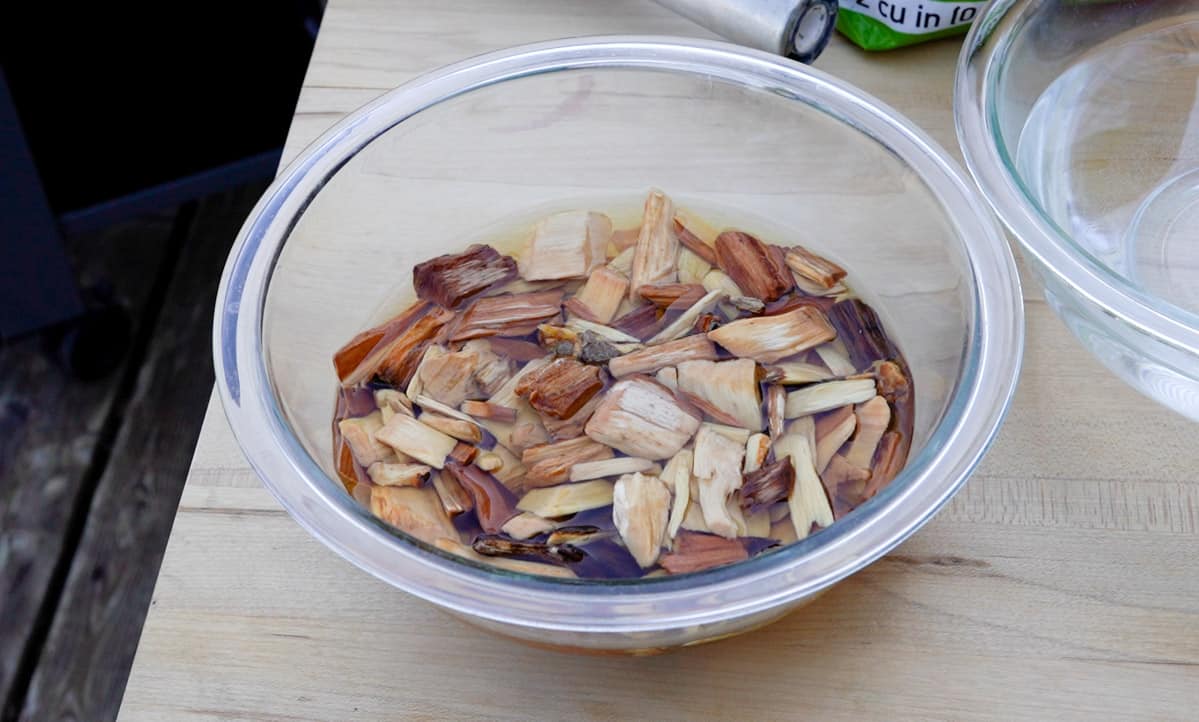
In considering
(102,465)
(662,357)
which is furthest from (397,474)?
(102,465)

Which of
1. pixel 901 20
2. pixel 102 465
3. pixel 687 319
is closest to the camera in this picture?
pixel 687 319

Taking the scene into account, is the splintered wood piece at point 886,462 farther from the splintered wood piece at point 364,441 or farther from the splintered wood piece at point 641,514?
the splintered wood piece at point 364,441

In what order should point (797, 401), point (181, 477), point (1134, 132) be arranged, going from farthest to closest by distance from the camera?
point (181, 477)
point (1134, 132)
point (797, 401)

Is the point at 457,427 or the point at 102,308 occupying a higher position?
the point at 457,427

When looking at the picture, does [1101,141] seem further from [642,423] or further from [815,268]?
[642,423]

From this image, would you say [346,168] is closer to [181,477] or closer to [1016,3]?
[1016,3]

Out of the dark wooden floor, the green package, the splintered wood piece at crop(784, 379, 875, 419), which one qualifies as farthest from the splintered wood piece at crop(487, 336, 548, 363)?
the dark wooden floor

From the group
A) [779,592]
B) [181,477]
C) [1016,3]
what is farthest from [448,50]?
[181,477]

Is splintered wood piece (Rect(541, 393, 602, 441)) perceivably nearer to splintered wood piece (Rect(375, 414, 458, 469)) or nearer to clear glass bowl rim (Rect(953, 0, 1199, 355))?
splintered wood piece (Rect(375, 414, 458, 469))
